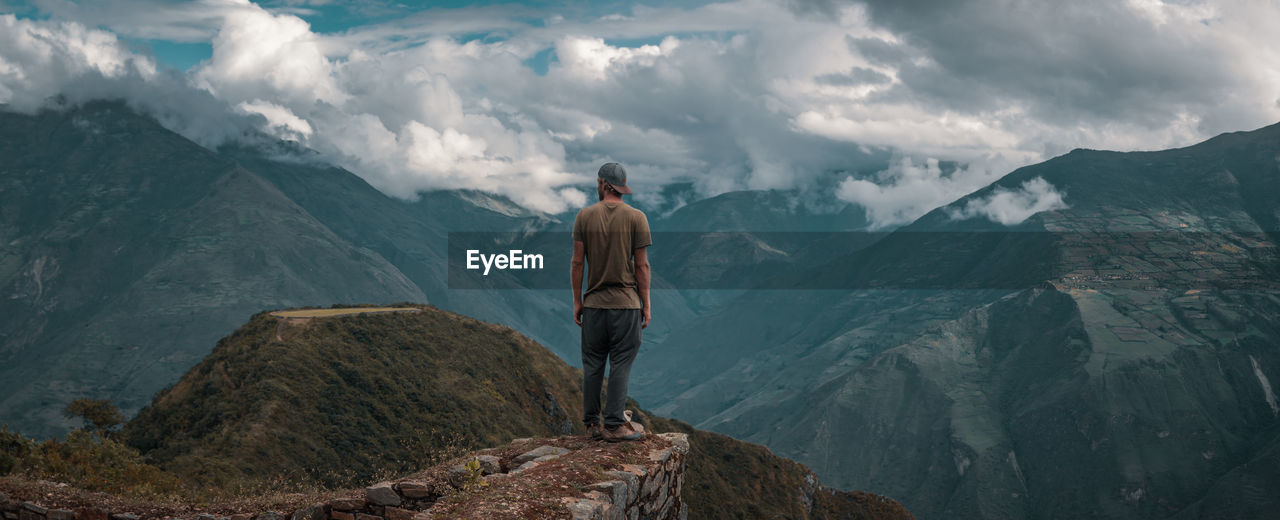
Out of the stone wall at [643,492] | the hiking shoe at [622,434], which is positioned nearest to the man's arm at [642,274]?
the hiking shoe at [622,434]

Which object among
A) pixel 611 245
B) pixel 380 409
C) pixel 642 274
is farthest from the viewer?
pixel 380 409

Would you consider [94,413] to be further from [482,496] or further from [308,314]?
[482,496]

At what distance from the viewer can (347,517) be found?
483 inches

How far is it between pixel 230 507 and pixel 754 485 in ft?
218

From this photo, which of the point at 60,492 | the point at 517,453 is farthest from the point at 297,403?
the point at 517,453

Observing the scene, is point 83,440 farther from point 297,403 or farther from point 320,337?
point 320,337

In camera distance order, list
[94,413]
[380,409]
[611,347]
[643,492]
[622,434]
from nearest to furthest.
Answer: [643,492] < [611,347] < [622,434] < [94,413] < [380,409]

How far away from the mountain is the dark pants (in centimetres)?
2176

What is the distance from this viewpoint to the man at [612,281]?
12016mm

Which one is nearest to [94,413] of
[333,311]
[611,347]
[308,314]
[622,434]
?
[308,314]

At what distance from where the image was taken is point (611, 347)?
41.3ft

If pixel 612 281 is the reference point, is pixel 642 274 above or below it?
above

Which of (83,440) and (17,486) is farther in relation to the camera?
(83,440)

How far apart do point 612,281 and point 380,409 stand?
50.1m
